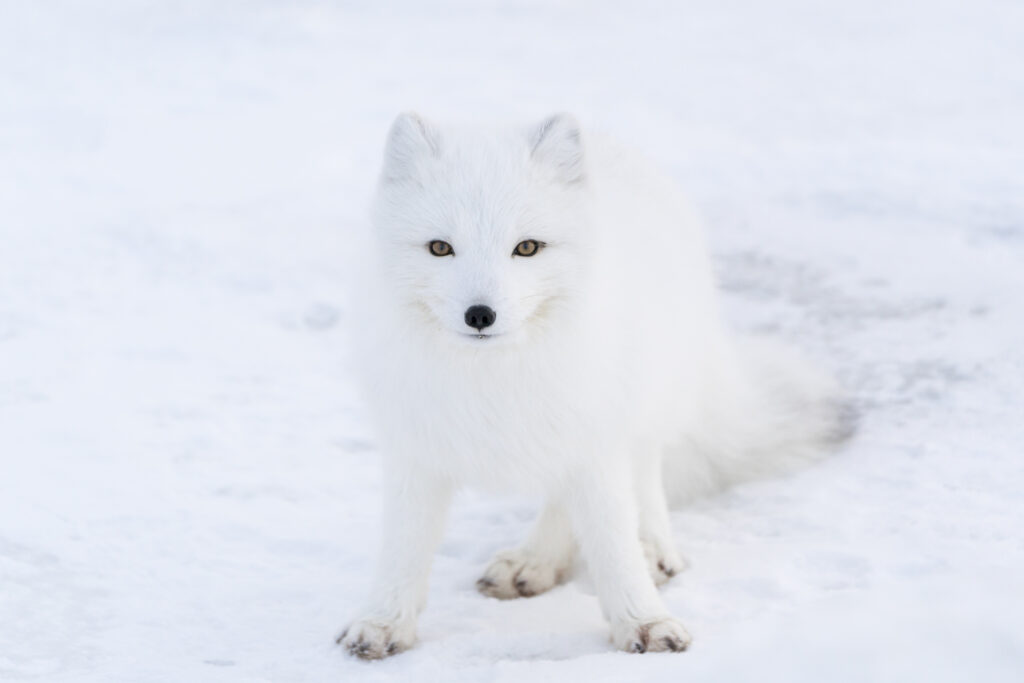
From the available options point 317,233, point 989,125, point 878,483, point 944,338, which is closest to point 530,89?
point 317,233

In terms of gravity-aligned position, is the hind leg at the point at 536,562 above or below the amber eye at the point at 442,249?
below

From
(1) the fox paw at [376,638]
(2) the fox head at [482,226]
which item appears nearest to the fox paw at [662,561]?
(1) the fox paw at [376,638]

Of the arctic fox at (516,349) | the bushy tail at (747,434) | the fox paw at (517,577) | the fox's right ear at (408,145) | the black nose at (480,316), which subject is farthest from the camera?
the bushy tail at (747,434)

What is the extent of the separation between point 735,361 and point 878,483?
60cm

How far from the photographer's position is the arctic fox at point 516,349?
219 cm

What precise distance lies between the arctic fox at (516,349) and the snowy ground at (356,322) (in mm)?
194

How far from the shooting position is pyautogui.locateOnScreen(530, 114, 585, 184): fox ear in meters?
2.32

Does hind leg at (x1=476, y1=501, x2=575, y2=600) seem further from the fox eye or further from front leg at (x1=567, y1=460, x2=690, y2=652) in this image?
the fox eye

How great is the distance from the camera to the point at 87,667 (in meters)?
2.32

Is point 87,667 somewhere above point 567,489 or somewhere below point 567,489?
below

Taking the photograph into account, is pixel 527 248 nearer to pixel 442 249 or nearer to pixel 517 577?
pixel 442 249

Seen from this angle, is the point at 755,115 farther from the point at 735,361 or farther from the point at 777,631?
the point at 777,631

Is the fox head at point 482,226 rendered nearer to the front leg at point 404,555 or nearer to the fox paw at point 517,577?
the front leg at point 404,555

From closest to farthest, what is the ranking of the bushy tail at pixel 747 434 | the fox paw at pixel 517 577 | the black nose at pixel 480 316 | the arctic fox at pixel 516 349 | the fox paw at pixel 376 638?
the black nose at pixel 480 316 < the arctic fox at pixel 516 349 < the fox paw at pixel 376 638 < the fox paw at pixel 517 577 < the bushy tail at pixel 747 434
